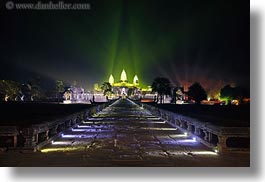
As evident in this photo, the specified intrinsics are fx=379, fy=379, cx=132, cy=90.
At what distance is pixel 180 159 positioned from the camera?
25.9 feet

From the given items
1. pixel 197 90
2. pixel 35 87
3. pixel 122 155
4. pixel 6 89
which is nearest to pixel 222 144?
pixel 122 155

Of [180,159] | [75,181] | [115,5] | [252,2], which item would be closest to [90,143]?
[75,181]

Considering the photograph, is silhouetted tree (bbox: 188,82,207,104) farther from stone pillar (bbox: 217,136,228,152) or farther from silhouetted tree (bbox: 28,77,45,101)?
silhouetted tree (bbox: 28,77,45,101)

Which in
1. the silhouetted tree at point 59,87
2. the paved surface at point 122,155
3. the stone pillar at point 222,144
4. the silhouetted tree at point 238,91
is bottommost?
the paved surface at point 122,155

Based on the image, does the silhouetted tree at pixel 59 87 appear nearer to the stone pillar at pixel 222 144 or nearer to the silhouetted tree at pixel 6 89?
the silhouetted tree at pixel 6 89

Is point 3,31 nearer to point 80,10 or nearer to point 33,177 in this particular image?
point 80,10

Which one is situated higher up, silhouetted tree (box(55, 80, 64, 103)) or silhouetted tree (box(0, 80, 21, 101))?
silhouetted tree (box(55, 80, 64, 103))

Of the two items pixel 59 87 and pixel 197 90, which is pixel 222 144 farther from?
pixel 59 87

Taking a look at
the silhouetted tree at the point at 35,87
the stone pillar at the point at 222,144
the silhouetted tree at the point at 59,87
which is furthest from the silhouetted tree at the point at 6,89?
the silhouetted tree at the point at 35,87

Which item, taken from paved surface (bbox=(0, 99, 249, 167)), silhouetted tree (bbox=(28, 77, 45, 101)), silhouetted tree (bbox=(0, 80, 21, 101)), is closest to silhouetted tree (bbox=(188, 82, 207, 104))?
paved surface (bbox=(0, 99, 249, 167))

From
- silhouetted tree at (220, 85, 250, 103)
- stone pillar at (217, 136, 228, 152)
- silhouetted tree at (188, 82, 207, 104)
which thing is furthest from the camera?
silhouetted tree at (188, 82, 207, 104)

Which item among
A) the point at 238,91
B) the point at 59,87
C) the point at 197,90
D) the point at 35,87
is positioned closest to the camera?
the point at 238,91

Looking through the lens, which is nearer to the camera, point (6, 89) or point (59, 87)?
point (6, 89)

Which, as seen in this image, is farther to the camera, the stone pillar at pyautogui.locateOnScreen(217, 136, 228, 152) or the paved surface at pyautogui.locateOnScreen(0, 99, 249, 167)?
the stone pillar at pyautogui.locateOnScreen(217, 136, 228, 152)
